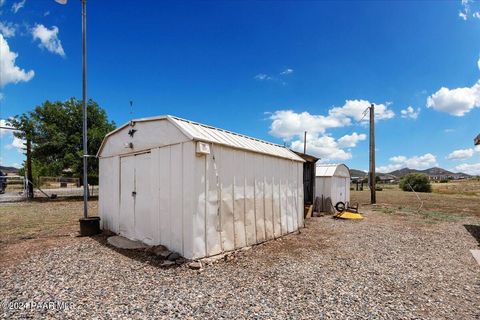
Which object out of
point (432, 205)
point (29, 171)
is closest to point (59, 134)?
point (29, 171)

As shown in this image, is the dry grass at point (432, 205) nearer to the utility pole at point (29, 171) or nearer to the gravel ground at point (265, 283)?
the gravel ground at point (265, 283)

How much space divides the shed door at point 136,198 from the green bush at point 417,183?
33930 millimetres

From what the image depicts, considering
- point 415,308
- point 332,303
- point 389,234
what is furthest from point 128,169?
point 389,234

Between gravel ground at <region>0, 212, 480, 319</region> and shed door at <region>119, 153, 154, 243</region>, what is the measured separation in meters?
0.76

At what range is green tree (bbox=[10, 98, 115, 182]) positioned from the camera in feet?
61.7

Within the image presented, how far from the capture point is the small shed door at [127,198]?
302 inches

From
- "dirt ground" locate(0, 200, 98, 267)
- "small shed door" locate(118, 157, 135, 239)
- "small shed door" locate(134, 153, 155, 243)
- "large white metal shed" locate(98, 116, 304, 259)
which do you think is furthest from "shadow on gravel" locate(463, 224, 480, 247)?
"dirt ground" locate(0, 200, 98, 267)

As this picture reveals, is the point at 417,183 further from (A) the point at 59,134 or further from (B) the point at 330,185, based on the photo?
(A) the point at 59,134

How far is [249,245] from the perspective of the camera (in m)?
7.25

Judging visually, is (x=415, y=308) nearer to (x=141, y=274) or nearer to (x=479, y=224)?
(x=141, y=274)

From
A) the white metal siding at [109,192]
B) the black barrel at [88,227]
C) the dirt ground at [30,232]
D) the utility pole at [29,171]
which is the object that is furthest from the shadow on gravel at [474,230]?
the utility pole at [29,171]

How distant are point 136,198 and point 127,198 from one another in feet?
1.85

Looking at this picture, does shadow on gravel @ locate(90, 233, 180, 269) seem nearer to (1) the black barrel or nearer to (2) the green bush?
(1) the black barrel

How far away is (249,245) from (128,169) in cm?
409
